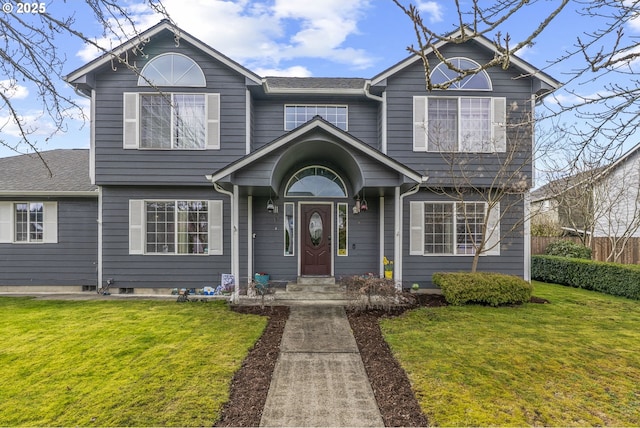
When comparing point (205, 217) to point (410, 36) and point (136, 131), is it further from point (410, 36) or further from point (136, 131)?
point (410, 36)

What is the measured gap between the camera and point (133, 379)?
4.02 metres

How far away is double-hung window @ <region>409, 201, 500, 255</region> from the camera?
30.3 feet

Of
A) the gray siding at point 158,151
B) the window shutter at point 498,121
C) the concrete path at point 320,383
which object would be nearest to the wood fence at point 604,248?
the window shutter at point 498,121

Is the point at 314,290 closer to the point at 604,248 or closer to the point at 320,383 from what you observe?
the point at 320,383

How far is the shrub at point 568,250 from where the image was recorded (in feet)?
41.1

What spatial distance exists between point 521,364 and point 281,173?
6467 millimetres

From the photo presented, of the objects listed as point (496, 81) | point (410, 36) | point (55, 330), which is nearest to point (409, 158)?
point (496, 81)

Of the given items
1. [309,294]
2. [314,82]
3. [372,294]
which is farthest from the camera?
[314,82]

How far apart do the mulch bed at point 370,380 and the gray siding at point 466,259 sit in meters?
3.25

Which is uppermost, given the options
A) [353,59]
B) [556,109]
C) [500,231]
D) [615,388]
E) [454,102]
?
[353,59]

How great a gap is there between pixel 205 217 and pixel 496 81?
9471 millimetres

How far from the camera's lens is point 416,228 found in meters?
9.20

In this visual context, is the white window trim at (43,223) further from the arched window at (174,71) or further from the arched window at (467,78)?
the arched window at (467,78)

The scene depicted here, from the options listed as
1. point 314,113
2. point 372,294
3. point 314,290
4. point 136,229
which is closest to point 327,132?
point 314,113
